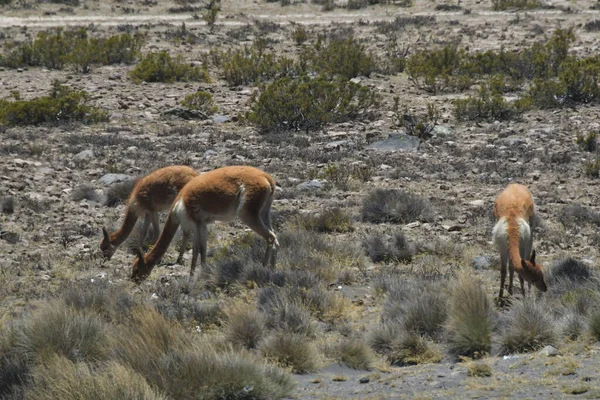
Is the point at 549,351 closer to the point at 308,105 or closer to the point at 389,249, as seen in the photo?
the point at 389,249

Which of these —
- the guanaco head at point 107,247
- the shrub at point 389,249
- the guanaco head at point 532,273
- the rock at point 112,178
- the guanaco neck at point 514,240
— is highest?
the guanaco neck at point 514,240

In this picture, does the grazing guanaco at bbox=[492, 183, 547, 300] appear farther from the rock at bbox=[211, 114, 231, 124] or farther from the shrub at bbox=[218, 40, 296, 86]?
the shrub at bbox=[218, 40, 296, 86]

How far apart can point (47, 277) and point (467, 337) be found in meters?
5.55

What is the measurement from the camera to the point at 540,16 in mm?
39688

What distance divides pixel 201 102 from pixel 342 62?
A: 579 cm

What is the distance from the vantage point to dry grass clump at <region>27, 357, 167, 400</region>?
6.78 meters

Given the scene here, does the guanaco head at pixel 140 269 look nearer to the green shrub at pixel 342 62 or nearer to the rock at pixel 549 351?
the rock at pixel 549 351

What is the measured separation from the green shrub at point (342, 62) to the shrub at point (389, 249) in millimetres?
14526

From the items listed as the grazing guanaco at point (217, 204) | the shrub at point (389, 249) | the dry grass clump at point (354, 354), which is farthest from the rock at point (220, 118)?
the dry grass clump at point (354, 354)

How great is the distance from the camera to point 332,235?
13.7 m

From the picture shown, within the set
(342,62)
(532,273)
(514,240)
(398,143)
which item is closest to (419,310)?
(532,273)

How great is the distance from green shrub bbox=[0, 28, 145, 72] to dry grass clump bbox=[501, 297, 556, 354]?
21.5 metres

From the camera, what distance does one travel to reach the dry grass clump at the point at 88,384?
6777 mm

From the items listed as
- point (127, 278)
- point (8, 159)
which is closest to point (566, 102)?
point (8, 159)
